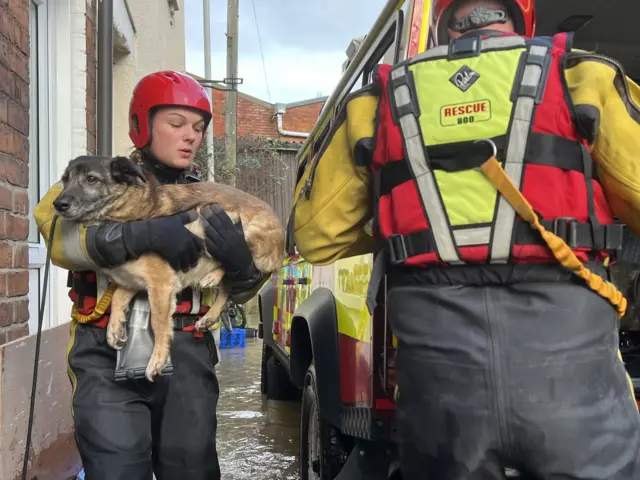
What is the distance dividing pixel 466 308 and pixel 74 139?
11.3 ft

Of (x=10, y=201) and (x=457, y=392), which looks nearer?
(x=457, y=392)

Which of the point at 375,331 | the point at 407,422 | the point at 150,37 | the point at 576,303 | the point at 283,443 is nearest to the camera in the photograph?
the point at 576,303

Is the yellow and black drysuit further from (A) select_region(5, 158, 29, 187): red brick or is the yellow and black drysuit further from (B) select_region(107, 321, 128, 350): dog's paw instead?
(A) select_region(5, 158, 29, 187): red brick

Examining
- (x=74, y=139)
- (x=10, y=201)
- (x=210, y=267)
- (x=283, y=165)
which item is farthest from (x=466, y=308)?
(x=283, y=165)

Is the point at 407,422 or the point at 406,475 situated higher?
the point at 407,422

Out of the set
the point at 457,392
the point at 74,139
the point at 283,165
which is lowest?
the point at 457,392

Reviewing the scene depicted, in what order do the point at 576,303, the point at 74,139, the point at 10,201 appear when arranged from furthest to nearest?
1. the point at 74,139
2. the point at 10,201
3. the point at 576,303

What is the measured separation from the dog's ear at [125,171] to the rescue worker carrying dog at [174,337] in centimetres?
18

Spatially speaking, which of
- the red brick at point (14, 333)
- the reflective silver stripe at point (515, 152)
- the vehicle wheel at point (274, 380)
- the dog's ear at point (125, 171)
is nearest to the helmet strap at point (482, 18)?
the reflective silver stripe at point (515, 152)

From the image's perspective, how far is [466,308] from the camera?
1.48m

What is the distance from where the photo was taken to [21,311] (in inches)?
122

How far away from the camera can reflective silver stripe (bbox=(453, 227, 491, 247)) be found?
58.8 inches

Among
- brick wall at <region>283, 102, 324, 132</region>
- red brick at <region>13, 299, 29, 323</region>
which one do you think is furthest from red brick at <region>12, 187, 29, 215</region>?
brick wall at <region>283, 102, 324, 132</region>

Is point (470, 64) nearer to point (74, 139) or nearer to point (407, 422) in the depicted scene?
point (407, 422)
